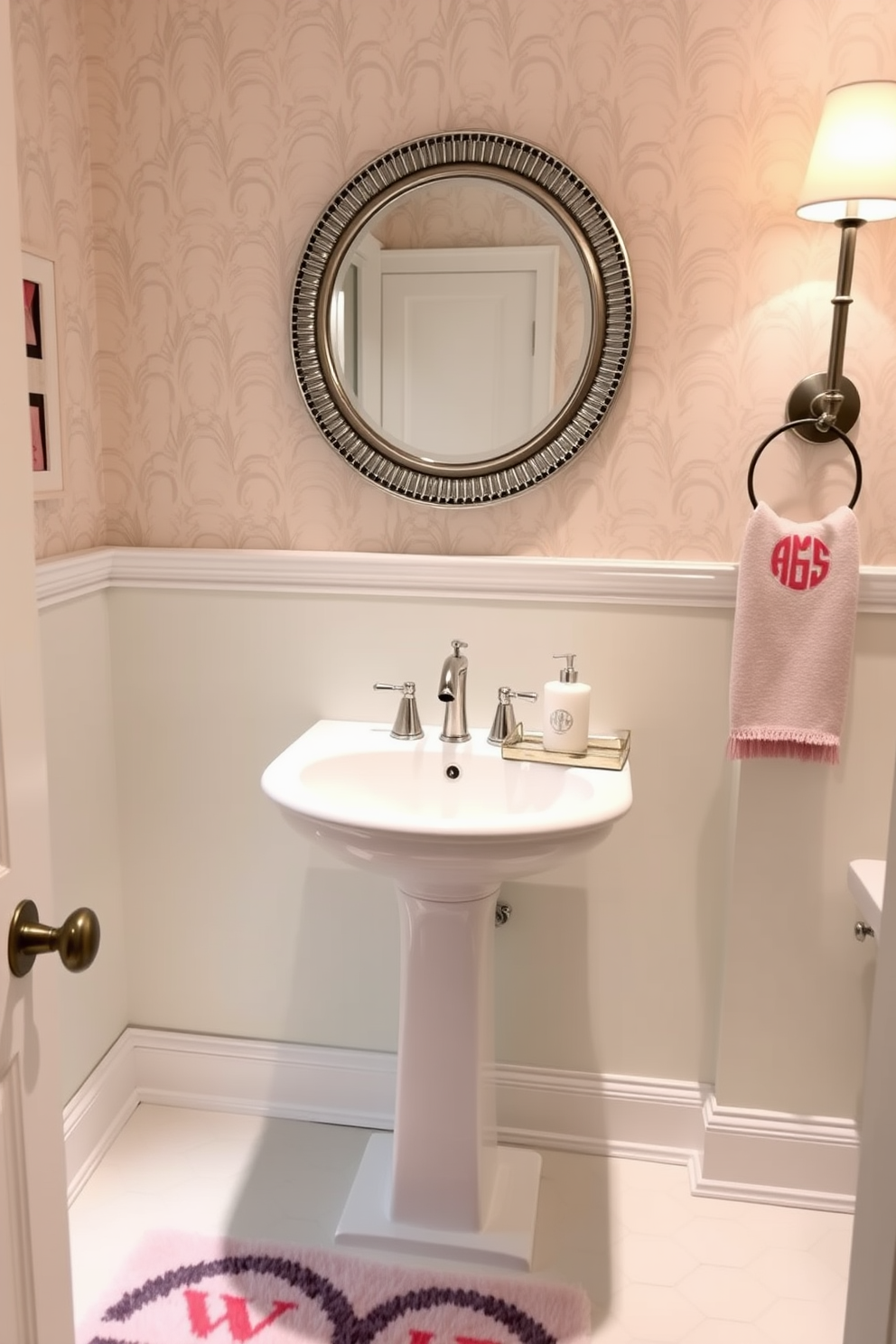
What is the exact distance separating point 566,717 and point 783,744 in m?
0.37

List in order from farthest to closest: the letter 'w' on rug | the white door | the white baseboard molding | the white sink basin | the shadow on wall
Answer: the shadow on wall
the white baseboard molding
the letter 'w' on rug
the white sink basin
the white door

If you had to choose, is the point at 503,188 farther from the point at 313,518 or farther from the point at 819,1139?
the point at 819,1139

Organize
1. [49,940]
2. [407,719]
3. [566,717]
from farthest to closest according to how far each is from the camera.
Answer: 1. [407,719]
2. [566,717]
3. [49,940]

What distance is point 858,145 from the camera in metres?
1.70

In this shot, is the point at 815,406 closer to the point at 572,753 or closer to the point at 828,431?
the point at 828,431

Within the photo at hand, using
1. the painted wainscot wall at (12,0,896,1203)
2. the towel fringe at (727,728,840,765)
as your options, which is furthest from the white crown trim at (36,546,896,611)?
the towel fringe at (727,728,840,765)

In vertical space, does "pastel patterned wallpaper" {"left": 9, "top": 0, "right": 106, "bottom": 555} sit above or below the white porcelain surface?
above

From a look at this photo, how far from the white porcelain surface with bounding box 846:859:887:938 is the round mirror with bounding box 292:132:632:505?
872 mm

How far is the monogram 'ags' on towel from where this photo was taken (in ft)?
6.11

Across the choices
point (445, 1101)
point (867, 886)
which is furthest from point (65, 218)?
point (867, 886)

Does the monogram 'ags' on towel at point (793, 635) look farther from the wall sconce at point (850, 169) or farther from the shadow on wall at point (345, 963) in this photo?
the shadow on wall at point (345, 963)

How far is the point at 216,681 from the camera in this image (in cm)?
218

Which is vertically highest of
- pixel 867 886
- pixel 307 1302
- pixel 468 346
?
pixel 468 346

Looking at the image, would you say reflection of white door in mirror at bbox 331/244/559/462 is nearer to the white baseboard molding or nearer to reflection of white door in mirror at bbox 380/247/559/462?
reflection of white door in mirror at bbox 380/247/559/462
